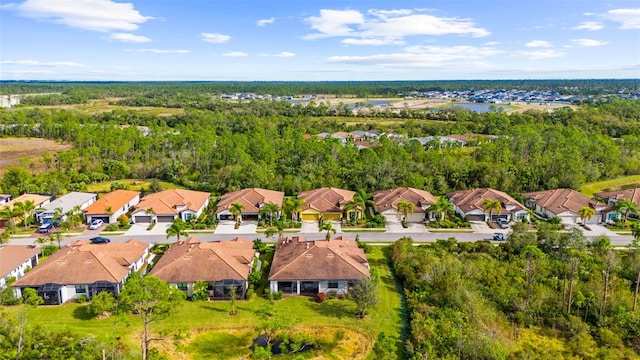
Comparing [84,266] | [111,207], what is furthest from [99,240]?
[84,266]

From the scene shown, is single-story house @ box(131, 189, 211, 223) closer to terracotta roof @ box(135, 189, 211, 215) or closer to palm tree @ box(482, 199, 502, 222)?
terracotta roof @ box(135, 189, 211, 215)

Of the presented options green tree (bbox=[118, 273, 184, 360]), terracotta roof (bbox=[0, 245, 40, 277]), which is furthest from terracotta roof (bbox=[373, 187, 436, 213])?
terracotta roof (bbox=[0, 245, 40, 277])

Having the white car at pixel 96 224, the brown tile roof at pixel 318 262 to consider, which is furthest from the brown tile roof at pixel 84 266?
the brown tile roof at pixel 318 262

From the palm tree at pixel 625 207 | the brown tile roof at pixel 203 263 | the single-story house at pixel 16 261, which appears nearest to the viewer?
the brown tile roof at pixel 203 263

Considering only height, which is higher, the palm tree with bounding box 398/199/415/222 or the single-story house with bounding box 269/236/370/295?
the palm tree with bounding box 398/199/415/222

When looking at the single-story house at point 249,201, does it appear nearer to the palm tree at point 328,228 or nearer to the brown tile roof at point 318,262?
the palm tree at point 328,228

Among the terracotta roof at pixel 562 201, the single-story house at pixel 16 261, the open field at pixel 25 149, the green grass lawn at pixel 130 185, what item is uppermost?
the open field at pixel 25 149
